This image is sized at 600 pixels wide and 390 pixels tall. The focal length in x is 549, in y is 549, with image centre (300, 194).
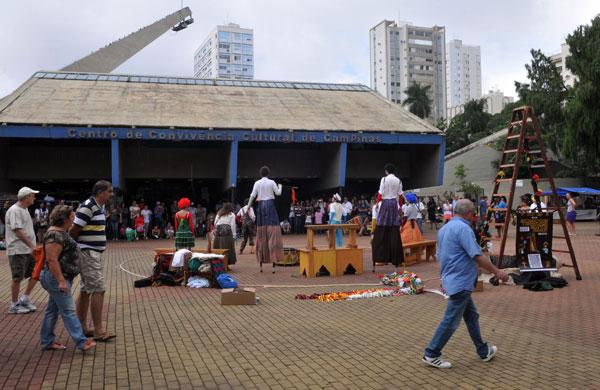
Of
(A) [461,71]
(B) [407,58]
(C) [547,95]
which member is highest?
(A) [461,71]

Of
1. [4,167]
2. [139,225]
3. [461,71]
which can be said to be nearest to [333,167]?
[139,225]

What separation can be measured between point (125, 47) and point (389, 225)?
44.9 m

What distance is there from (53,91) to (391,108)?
18207 millimetres

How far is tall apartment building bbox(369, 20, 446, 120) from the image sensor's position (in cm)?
13762

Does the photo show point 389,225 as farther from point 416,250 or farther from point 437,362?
point 437,362

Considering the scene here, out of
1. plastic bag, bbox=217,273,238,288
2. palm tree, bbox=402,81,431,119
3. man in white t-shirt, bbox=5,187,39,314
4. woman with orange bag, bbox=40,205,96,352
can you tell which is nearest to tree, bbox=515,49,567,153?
palm tree, bbox=402,81,431,119

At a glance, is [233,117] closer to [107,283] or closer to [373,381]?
[107,283]

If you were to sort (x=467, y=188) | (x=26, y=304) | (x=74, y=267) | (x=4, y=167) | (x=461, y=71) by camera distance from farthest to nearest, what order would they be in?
1. (x=461, y=71)
2. (x=467, y=188)
3. (x=4, y=167)
4. (x=26, y=304)
5. (x=74, y=267)

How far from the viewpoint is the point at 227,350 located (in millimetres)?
5785

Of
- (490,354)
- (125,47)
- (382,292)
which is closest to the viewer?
(490,354)

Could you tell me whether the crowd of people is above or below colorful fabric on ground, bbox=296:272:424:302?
above

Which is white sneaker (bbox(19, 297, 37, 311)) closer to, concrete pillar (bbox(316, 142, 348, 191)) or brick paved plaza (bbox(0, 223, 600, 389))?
brick paved plaza (bbox(0, 223, 600, 389))

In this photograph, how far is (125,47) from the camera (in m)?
50.4

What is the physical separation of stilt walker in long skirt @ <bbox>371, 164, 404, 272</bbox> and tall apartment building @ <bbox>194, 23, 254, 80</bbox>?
385ft
